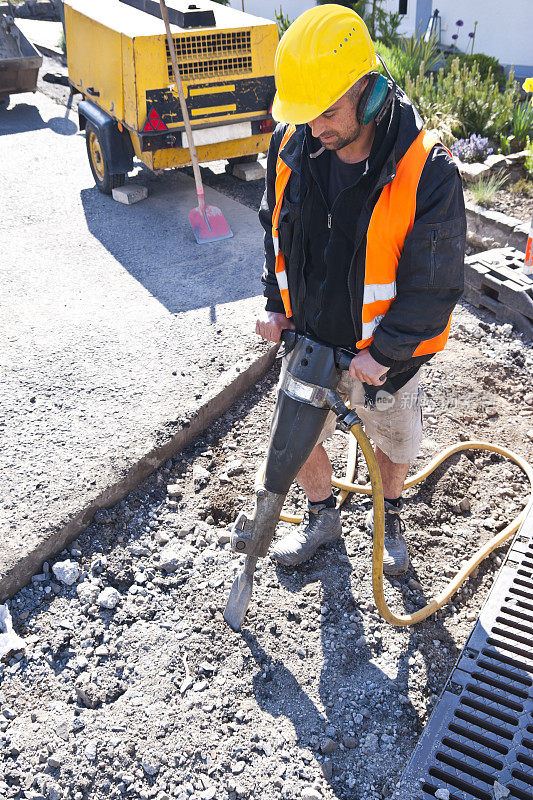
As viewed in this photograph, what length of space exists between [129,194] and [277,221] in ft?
13.7

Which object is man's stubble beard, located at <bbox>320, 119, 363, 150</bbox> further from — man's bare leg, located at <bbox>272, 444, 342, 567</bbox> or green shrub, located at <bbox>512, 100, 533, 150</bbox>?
green shrub, located at <bbox>512, 100, 533, 150</bbox>

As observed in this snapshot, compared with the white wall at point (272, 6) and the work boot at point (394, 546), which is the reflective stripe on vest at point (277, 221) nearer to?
the work boot at point (394, 546)

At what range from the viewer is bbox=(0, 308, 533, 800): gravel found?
240cm

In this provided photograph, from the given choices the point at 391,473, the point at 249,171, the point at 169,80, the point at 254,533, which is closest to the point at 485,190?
the point at 249,171

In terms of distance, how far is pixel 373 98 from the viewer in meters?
2.12

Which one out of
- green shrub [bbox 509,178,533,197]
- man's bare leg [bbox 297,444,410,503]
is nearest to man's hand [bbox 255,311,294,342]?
man's bare leg [bbox 297,444,410,503]

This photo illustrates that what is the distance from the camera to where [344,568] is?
121 inches

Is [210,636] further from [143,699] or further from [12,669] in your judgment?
[12,669]

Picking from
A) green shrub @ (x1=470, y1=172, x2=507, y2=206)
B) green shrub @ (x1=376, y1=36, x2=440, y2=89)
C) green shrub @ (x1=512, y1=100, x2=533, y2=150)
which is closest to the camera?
green shrub @ (x1=470, y1=172, x2=507, y2=206)

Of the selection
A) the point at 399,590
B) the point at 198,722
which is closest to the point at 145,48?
the point at 399,590

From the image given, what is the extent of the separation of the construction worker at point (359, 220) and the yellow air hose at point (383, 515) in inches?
11.8

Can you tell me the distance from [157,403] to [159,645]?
4.75 ft

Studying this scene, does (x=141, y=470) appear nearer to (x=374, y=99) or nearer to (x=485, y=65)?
(x=374, y=99)

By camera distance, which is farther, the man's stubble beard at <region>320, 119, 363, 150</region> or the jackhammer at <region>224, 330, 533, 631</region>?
the jackhammer at <region>224, 330, 533, 631</region>
